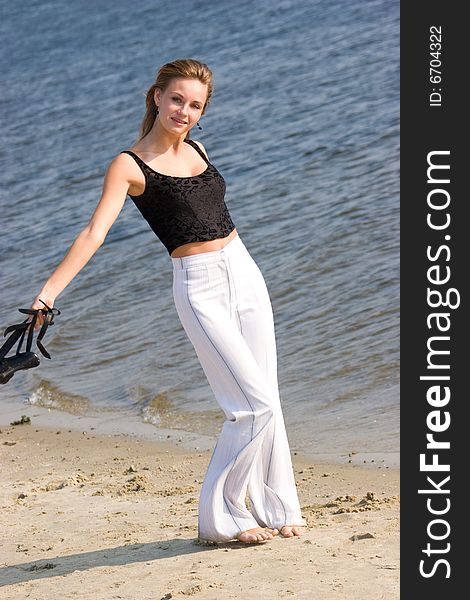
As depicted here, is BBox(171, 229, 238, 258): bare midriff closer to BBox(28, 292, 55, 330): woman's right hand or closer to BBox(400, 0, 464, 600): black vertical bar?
BBox(28, 292, 55, 330): woman's right hand

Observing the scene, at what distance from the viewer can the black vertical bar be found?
16.0 feet

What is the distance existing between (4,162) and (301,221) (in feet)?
23.8

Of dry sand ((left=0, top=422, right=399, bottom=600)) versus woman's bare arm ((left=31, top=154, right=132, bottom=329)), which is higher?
woman's bare arm ((left=31, top=154, right=132, bottom=329))

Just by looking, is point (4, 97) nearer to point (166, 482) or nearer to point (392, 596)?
point (166, 482)

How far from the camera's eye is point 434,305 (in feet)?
20.0

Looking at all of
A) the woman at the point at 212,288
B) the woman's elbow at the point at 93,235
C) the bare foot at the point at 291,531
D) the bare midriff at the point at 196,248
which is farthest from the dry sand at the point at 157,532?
the woman's elbow at the point at 93,235

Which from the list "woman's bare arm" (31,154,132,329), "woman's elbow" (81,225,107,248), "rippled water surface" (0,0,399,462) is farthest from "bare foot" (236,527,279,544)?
"rippled water surface" (0,0,399,462)

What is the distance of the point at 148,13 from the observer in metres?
27.5

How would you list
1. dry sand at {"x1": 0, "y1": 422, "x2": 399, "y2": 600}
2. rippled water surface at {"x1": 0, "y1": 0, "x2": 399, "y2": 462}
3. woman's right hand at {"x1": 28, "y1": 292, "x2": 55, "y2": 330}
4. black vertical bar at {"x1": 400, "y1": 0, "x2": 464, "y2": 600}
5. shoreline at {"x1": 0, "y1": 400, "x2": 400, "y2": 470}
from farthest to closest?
rippled water surface at {"x1": 0, "y1": 0, "x2": 399, "y2": 462} < shoreline at {"x1": 0, "y1": 400, "x2": 400, "y2": 470} < black vertical bar at {"x1": 400, "y1": 0, "x2": 464, "y2": 600} < dry sand at {"x1": 0, "y1": 422, "x2": 399, "y2": 600} < woman's right hand at {"x1": 28, "y1": 292, "x2": 55, "y2": 330}

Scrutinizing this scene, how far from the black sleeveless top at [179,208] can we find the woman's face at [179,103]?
0.21m

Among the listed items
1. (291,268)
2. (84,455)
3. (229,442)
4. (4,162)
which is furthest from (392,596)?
(4,162)

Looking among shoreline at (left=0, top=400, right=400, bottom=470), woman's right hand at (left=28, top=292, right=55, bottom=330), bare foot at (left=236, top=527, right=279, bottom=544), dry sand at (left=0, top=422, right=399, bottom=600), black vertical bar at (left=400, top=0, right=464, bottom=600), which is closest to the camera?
woman's right hand at (left=28, top=292, right=55, bottom=330)

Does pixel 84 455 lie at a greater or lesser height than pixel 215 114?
lesser

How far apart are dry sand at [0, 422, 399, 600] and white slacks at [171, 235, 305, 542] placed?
19 centimetres
